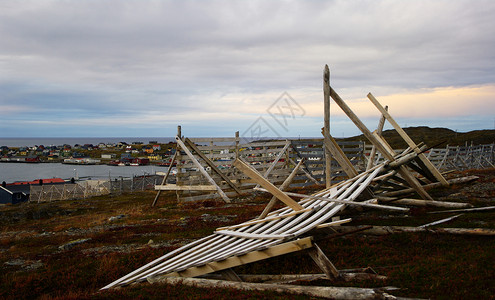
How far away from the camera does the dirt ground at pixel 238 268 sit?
6.01m

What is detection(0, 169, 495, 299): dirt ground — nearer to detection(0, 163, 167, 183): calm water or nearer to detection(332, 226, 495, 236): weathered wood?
detection(332, 226, 495, 236): weathered wood

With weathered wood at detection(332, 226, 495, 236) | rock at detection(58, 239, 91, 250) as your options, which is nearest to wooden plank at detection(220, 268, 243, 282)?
weathered wood at detection(332, 226, 495, 236)

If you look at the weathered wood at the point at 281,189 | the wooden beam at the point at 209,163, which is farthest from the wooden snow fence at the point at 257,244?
the wooden beam at the point at 209,163

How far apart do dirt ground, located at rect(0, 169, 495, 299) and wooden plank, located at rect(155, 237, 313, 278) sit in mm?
418

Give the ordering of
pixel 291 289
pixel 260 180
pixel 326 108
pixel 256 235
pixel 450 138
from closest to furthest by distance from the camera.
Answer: pixel 291 289 < pixel 256 235 < pixel 260 180 < pixel 326 108 < pixel 450 138

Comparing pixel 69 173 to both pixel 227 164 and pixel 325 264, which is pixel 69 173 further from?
pixel 325 264

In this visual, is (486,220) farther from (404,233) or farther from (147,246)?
(147,246)

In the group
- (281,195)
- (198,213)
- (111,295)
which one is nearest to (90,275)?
(111,295)

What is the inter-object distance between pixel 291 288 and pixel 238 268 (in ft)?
7.04

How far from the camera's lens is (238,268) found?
765cm

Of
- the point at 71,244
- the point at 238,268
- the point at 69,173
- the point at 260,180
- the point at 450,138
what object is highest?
the point at 450,138

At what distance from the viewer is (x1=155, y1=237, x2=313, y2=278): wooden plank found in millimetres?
5734

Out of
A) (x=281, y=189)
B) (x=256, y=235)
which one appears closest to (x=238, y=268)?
(x=256, y=235)

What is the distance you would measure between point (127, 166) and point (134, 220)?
170966 mm
